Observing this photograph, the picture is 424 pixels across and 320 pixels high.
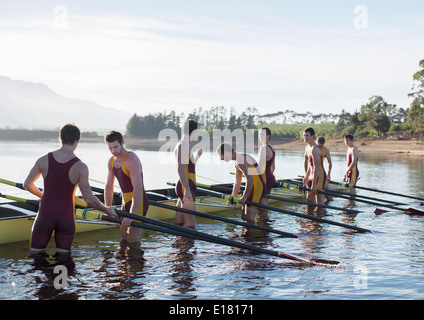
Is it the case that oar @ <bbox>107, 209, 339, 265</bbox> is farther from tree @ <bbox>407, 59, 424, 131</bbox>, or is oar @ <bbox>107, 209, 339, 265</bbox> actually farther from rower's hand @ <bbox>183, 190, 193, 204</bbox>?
tree @ <bbox>407, 59, 424, 131</bbox>

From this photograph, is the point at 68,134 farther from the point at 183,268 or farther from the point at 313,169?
the point at 313,169

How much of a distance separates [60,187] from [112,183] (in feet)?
5.30

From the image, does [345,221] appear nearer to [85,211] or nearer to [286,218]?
[286,218]

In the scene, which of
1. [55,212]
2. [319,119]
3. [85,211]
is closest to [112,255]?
[85,211]

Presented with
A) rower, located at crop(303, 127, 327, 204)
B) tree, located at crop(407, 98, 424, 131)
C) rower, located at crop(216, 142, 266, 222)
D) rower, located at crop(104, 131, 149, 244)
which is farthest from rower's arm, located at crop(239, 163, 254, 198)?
tree, located at crop(407, 98, 424, 131)

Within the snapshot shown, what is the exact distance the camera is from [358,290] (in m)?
7.14

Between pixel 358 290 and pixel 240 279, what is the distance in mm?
1867

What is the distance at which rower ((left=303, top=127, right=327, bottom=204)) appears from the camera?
43.3ft

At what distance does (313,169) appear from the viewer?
44.6 feet

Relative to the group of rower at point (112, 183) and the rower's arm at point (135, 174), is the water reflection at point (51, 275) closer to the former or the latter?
the group of rower at point (112, 183)

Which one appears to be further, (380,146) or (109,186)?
(380,146)

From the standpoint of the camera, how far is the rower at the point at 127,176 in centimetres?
765

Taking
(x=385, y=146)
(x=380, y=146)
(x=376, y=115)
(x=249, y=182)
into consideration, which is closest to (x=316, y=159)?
(x=249, y=182)

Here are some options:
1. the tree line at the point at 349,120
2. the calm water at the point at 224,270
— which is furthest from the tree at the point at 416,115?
the calm water at the point at 224,270
